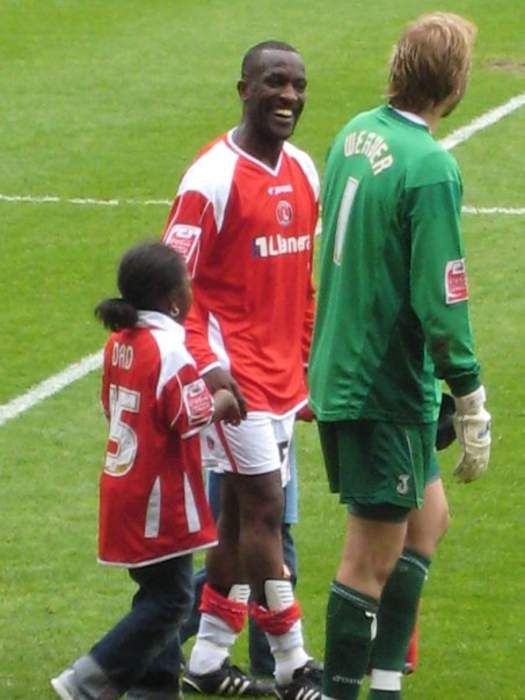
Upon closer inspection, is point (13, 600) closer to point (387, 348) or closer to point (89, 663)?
point (89, 663)

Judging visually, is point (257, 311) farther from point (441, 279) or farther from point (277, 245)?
point (441, 279)

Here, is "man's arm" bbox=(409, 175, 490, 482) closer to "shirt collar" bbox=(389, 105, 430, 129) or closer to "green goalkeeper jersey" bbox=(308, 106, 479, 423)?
"green goalkeeper jersey" bbox=(308, 106, 479, 423)

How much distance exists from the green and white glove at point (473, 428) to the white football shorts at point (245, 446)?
82cm

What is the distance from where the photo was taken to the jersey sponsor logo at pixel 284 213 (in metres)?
6.92

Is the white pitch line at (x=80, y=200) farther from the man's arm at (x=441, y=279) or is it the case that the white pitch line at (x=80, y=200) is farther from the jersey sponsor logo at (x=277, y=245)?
the man's arm at (x=441, y=279)

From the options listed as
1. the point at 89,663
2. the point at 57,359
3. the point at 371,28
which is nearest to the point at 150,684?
the point at 89,663

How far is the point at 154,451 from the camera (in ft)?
21.1

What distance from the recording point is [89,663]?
6574 mm

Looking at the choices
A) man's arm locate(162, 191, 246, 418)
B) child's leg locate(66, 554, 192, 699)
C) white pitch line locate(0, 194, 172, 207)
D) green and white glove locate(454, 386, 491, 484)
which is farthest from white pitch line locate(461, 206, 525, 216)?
green and white glove locate(454, 386, 491, 484)

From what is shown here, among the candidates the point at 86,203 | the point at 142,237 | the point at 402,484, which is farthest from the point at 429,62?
the point at 86,203

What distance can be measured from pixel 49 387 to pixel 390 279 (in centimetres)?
442

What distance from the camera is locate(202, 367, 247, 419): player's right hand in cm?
665

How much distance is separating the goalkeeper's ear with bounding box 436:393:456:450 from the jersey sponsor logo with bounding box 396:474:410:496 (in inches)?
Result: 20.6

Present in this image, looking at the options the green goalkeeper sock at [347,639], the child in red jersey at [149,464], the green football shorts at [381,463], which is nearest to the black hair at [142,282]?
the child in red jersey at [149,464]
